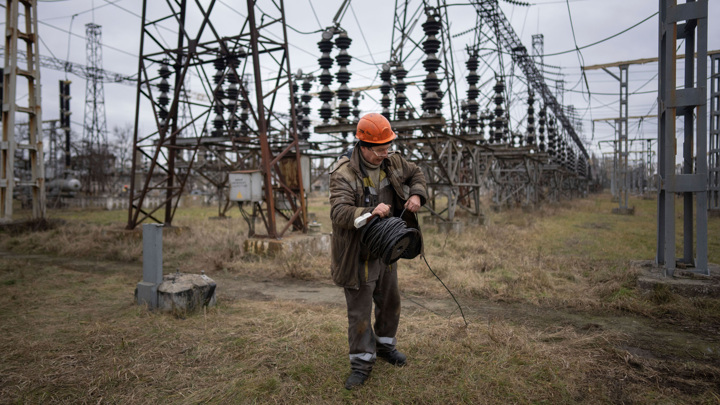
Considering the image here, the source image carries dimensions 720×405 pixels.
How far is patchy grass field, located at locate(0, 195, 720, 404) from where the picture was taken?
3357 mm

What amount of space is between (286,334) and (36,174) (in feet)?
44.2

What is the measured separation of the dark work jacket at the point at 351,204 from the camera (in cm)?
337

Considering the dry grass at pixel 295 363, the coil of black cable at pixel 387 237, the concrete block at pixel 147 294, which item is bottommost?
the dry grass at pixel 295 363

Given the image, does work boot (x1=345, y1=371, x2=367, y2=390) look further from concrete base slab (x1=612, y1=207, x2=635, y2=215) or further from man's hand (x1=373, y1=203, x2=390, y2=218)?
concrete base slab (x1=612, y1=207, x2=635, y2=215)

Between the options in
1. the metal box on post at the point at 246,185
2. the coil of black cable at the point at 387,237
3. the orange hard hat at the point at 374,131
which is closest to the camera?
the coil of black cable at the point at 387,237

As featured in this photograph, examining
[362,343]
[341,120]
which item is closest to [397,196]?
[362,343]

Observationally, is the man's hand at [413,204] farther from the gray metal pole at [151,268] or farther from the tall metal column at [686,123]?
the tall metal column at [686,123]

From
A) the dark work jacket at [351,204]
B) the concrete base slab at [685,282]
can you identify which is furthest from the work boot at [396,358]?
the concrete base slab at [685,282]

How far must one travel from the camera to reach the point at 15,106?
13375 millimetres

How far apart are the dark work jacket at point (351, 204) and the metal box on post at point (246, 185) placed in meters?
6.53

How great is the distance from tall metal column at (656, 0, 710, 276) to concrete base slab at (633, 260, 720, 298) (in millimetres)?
123

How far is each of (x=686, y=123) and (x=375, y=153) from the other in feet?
16.8

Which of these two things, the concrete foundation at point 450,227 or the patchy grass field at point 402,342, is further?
the concrete foundation at point 450,227

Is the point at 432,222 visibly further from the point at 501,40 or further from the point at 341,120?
the point at 501,40
